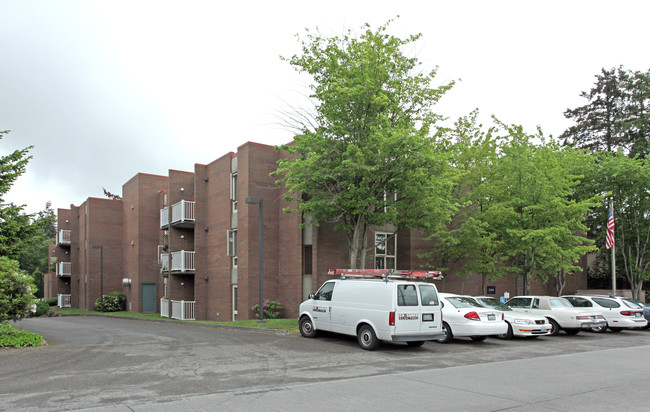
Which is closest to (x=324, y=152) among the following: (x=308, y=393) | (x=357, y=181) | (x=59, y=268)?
(x=357, y=181)

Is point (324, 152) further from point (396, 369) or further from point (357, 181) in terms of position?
point (396, 369)

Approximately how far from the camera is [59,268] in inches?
1928

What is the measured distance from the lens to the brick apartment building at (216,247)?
23.5 m

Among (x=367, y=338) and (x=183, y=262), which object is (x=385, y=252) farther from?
(x=367, y=338)

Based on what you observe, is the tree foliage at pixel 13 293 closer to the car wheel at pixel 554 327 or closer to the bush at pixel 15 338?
the bush at pixel 15 338

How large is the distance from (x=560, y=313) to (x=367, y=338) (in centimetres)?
859

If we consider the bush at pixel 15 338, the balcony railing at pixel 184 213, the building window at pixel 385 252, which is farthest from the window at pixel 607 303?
the balcony railing at pixel 184 213

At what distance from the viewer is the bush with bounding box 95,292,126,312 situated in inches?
1526

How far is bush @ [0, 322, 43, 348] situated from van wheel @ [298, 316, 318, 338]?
7.11 metres

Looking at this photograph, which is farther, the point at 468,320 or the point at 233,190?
the point at 233,190

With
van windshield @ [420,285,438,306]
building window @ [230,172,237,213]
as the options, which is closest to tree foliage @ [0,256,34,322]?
van windshield @ [420,285,438,306]

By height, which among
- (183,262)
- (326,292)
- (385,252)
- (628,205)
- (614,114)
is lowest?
(326,292)

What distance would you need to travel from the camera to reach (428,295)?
13.5 meters

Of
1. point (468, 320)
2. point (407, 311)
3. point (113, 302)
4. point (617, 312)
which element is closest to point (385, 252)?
point (617, 312)
